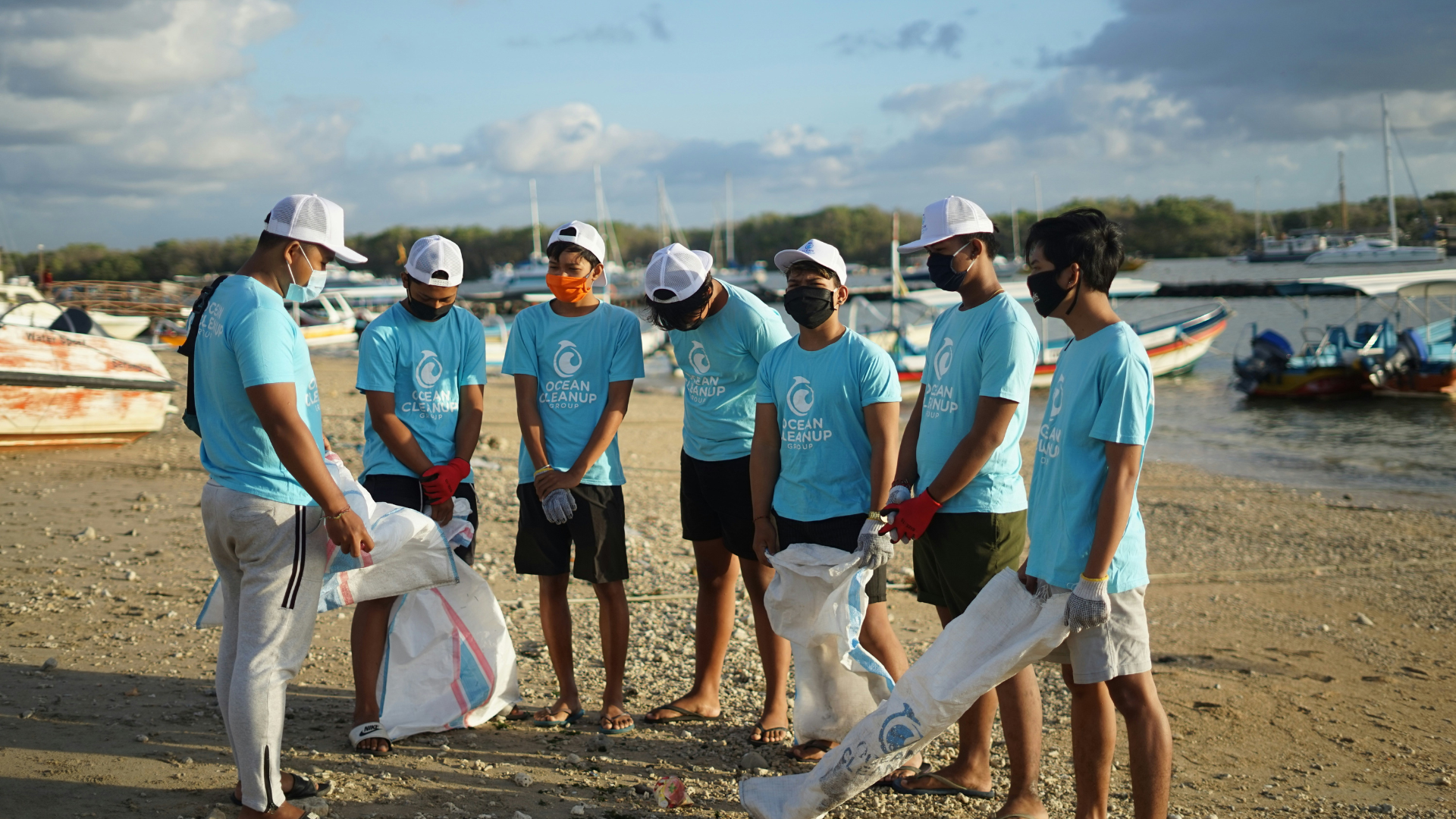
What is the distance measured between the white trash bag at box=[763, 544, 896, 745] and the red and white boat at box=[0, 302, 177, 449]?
8.56 m

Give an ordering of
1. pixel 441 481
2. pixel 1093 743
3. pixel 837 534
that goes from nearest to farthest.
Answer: pixel 1093 743 < pixel 837 534 < pixel 441 481

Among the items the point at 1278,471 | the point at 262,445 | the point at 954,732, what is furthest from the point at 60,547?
the point at 1278,471

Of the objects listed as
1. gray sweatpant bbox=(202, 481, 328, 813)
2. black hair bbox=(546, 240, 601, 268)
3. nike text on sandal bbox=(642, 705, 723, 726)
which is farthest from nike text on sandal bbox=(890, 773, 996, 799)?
black hair bbox=(546, 240, 601, 268)

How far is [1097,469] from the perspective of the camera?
2.87 meters

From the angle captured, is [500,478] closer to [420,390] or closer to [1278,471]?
[420,390]

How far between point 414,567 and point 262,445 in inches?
37.2

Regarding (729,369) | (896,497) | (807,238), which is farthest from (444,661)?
(807,238)

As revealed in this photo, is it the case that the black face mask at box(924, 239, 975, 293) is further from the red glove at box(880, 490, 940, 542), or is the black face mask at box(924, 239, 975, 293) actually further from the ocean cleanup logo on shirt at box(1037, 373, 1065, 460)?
the red glove at box(880, 490, 940, 542)

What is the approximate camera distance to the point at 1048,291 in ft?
9.84

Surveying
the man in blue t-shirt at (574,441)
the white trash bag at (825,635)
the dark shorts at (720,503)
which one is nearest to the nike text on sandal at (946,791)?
the white trash bag at (825,635)

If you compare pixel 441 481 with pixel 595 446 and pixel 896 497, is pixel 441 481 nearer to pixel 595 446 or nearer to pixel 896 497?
pixel 595 446

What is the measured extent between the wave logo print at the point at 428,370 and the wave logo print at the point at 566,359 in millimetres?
471

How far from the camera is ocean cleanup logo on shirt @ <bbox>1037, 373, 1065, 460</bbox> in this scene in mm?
2975

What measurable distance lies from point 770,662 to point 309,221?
2.47 metres
